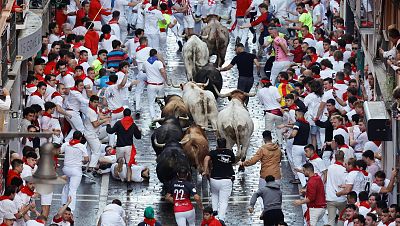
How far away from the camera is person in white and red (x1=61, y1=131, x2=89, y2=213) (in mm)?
30439

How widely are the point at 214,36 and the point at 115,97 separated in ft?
22.8

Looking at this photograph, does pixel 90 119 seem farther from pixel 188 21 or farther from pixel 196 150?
pixel 188 21

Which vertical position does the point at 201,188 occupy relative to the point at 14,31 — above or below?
below

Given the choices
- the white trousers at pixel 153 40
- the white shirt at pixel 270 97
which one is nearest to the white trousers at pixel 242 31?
the white trousers at pixel 153 40

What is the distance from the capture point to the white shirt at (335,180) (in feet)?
97.3

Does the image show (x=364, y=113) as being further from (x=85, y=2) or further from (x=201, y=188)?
(x=85, y=2)

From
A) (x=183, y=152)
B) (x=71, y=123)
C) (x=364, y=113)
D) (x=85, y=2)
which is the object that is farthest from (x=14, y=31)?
(x=85, y=2)

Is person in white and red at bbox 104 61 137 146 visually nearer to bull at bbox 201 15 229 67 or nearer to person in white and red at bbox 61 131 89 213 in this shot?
person in white and red at bbox 61 131 89 213

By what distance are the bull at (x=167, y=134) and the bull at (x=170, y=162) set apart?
103 centimetres

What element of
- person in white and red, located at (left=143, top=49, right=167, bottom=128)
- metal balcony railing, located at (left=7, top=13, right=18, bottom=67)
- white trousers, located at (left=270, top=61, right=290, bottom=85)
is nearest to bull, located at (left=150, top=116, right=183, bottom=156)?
metal balcony railing, located at (left=7, top=13, right=18, bottom=67)

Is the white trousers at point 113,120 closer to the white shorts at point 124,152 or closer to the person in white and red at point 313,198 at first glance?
the white shorts at point 124,152

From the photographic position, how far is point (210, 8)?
→ 47531mm

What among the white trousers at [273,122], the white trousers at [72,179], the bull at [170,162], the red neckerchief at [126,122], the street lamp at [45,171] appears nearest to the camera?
the street lamp at [45,171]

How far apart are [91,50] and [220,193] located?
11.1 meters
